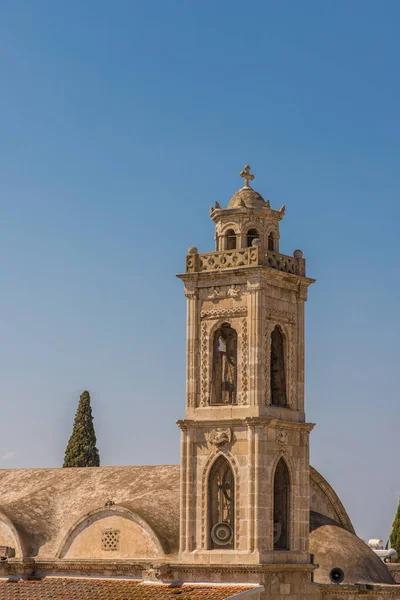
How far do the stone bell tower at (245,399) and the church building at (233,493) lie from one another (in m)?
0.03

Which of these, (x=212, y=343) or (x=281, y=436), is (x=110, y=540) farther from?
(x=212, y=343)

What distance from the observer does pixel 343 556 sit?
35.8 m

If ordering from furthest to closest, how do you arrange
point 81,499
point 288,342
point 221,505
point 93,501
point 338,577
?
point 81,499 < point 93,501 < point 338,577 < point 288,342 < point 221,505

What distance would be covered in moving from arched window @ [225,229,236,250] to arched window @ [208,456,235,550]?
17.8 ft

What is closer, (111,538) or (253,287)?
(253,287)

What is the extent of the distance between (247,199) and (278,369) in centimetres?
440

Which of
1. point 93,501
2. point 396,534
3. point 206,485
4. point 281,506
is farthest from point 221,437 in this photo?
point 396,534

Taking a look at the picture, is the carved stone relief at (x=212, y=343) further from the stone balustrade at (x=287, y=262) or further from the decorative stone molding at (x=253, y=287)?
the stone balustrade at (x=287, y=262)

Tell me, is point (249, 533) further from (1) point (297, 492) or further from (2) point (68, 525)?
(2) point (68, 525)

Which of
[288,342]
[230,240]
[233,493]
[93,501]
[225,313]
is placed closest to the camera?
[233,493]

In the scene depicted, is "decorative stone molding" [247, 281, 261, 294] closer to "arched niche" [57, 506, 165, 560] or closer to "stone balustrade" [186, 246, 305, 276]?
"stone balustrade" [186, 246, 305, 276]

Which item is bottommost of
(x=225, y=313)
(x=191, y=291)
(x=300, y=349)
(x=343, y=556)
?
(x=343, y=556)

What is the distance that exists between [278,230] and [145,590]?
31.6 feet

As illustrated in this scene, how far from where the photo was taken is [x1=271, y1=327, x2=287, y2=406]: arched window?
3466 centimetres
